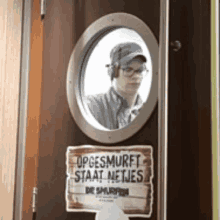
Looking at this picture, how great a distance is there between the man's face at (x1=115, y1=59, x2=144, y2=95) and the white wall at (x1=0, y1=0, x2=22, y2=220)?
0.50 metres

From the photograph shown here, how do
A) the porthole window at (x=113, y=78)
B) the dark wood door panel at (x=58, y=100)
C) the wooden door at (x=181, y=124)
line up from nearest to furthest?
the wooden door at (x=181, y=124) < the porthole window at (x=113, y=78) < the dark wood door panel at (x=58, y=100)

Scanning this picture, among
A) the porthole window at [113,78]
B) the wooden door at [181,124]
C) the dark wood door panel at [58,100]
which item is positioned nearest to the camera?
the wooden door at [181,124]

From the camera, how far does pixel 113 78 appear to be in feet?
4.62

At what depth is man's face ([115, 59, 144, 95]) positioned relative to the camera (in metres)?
1.34

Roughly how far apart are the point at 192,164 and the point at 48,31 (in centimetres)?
90

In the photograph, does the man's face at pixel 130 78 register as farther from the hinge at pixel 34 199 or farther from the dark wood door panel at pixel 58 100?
the hinge at pixel 34 199

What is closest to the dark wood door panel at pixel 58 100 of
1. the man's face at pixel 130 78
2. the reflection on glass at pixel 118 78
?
the reflection on glass at pixel 118 78

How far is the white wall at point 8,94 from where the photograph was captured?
1.52 m

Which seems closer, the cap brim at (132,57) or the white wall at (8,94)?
the cap brim at (132,57)

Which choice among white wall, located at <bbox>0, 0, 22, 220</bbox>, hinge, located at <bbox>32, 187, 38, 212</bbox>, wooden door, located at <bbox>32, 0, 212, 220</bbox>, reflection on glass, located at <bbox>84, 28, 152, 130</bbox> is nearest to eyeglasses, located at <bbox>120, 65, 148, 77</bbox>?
reflection on glass, located at <bbox>84, 28, 152, 130</bbox>

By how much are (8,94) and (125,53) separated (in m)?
0.56

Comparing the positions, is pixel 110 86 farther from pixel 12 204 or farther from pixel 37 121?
pixel 12 204

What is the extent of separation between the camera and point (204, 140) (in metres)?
1.17

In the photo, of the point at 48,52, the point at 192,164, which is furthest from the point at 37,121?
the point at 192,164
